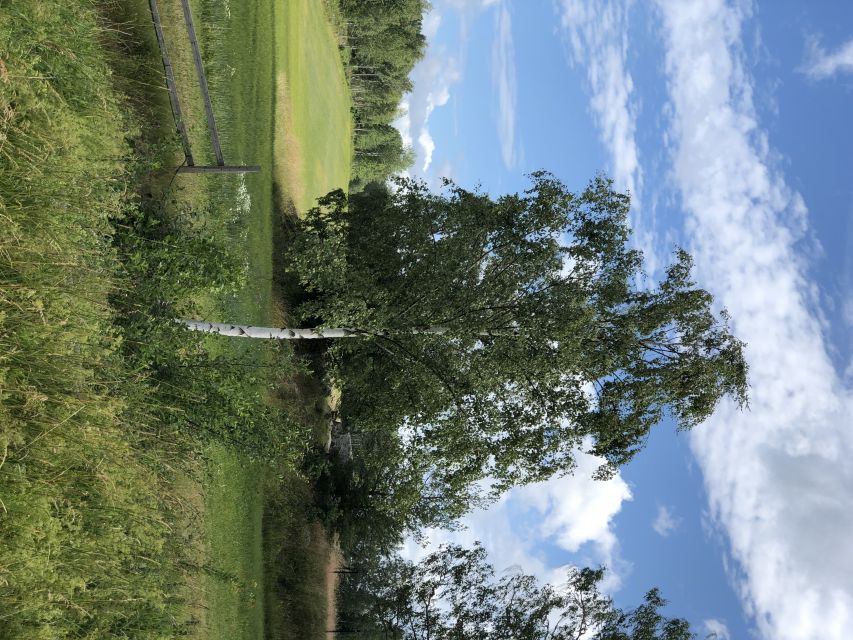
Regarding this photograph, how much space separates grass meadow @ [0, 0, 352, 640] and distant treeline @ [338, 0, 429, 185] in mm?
32868

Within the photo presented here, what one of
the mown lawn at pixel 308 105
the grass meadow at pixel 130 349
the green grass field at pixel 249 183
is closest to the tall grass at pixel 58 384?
the grass meadow at pixel 130 349

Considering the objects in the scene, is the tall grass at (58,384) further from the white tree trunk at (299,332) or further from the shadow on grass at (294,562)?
the shadow on grass at (294,562)

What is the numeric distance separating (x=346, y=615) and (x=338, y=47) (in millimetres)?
42524

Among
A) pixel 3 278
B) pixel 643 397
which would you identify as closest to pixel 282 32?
pixel 643 397

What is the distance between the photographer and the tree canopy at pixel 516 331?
19453 mm

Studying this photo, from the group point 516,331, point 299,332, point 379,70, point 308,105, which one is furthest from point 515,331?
point 379,70

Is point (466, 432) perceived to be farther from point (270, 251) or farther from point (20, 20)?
point (20, 20)

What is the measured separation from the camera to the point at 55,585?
7598 mm

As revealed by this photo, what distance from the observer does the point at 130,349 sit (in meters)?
12.6

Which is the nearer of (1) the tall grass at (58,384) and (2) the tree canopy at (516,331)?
(1) the tall grass at (58,384)

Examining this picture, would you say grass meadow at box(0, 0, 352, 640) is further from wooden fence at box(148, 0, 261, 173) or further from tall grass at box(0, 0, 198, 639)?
wooden fence at box(148, 0, 261, 173)

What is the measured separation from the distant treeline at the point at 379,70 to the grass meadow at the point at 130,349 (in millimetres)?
32868

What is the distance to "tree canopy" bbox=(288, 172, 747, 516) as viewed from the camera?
1945cm

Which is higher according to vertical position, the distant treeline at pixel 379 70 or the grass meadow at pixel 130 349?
the distant treeline at pixel 379 70
